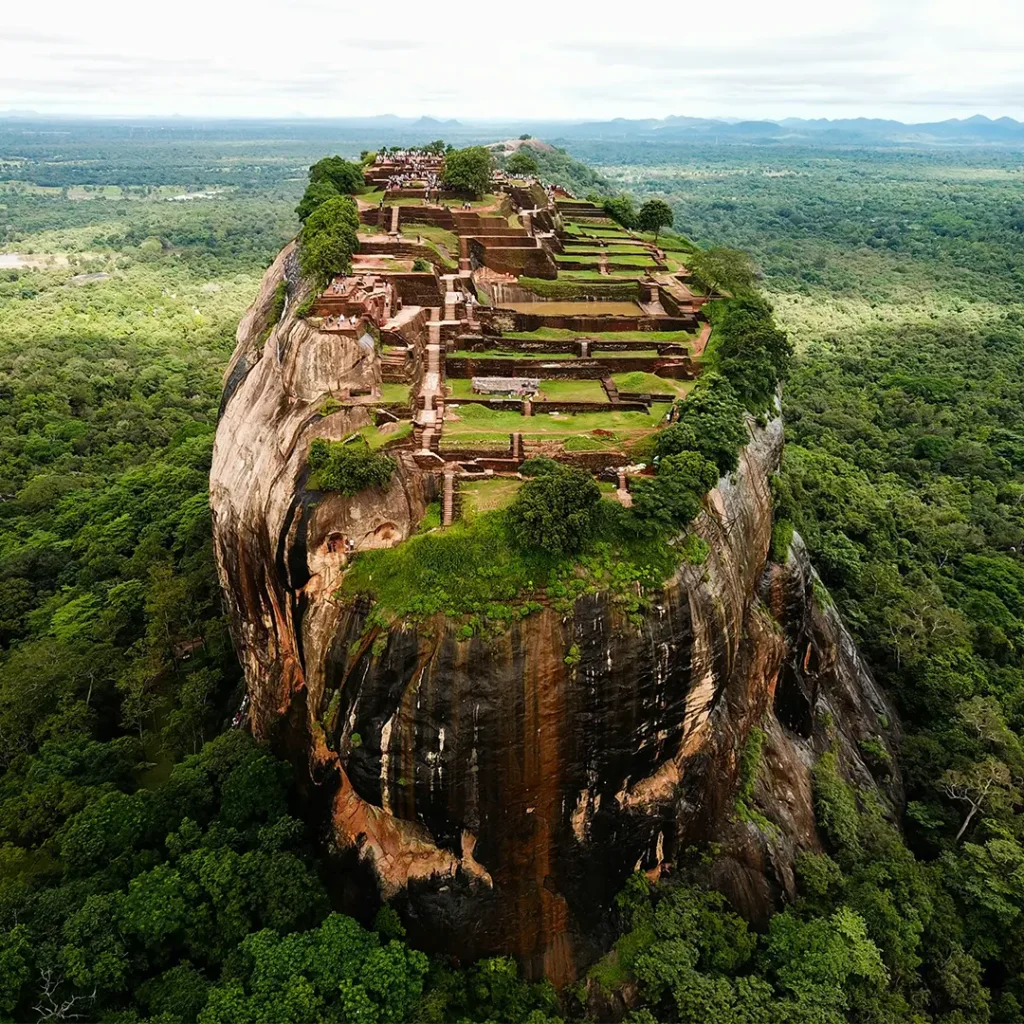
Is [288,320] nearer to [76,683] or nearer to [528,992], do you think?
[76,683]

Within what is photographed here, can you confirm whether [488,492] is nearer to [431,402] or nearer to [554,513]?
[554,513]

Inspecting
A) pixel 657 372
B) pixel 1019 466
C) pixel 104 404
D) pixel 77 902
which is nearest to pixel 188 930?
pixel 77 902

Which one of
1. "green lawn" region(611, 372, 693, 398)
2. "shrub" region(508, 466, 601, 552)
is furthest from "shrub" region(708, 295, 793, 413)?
"shrub" region(508, 466, 601, 552)

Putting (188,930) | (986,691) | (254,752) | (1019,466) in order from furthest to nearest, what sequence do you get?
1. (1019,466)
2. (986,691)
3. (254,752)
4. (188,930)

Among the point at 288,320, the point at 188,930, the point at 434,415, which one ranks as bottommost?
the point at 188,930

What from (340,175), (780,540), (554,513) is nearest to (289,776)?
(554,513)
